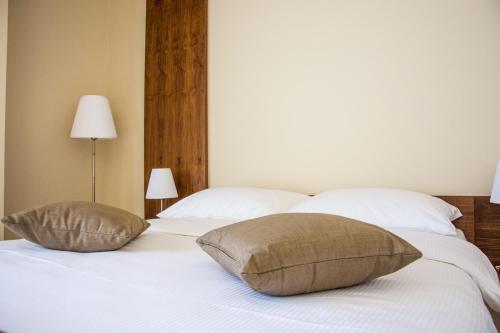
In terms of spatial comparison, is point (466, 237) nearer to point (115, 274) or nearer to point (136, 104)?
point (115, 274)

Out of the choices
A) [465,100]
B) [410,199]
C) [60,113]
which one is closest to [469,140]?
[465,100]

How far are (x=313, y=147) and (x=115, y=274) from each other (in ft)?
5.63

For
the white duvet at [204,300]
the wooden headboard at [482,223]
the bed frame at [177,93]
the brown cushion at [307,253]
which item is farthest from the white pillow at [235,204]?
the brown cushion at [307,253]

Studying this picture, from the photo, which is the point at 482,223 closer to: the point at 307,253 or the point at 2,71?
the point at 307,253

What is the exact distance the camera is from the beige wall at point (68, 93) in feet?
9.43

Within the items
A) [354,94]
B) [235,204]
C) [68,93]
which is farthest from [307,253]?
[68,93]

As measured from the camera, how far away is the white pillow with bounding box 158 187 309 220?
7.49ft

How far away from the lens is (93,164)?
314cm

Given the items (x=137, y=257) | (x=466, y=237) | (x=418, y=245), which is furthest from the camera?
(x=466, y=237)

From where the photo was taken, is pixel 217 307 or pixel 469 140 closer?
pixel 217 307

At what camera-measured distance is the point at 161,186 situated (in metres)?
2.78

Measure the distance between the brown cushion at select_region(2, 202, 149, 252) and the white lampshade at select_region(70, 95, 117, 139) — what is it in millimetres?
1570

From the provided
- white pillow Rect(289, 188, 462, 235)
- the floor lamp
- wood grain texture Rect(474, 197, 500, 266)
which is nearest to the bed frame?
the floor lamp

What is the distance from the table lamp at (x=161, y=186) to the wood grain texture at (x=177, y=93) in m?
0.20
